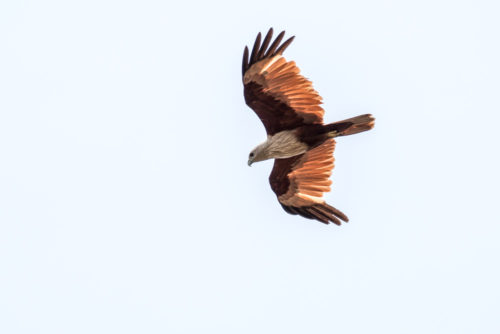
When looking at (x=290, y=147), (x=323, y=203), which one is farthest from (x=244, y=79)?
(x=323, y=203)

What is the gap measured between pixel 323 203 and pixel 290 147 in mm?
1241

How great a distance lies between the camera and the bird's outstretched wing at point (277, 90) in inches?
Result: 622

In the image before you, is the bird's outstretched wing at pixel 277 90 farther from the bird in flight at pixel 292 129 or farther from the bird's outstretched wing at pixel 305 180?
the bird's outstretched wing at pixel 305 180

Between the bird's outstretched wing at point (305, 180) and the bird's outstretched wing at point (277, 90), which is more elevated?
the bird's outstretched wing at point (277, 90)

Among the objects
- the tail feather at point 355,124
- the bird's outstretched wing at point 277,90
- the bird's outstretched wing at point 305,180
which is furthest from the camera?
the bird's outstretched wing at point 305,180

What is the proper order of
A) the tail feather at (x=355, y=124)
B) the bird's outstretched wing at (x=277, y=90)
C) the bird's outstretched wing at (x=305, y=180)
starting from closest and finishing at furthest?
the bird's outstretched wing at (x=277, y=90) < the tail feather at (x=355, y=124) < the bird's outstretched wing at (x=305, y=180)

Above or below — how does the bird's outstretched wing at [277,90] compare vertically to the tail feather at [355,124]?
above

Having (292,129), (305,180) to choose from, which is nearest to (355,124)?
(292,129)

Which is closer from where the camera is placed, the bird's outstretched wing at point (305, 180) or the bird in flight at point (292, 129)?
the bird in flight at point (292, 129)

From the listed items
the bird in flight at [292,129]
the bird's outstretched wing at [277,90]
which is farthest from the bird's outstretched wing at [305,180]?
the bird's outstretched wing at [277,90]

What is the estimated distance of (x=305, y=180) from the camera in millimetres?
17578

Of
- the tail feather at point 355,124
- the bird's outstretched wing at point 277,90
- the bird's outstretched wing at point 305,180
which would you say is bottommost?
the bird's outstretched wing at point 305,180

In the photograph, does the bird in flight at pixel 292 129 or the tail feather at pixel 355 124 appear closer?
the bird in flight at pixel 292 129

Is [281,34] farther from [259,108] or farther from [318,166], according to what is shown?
[318,166]
